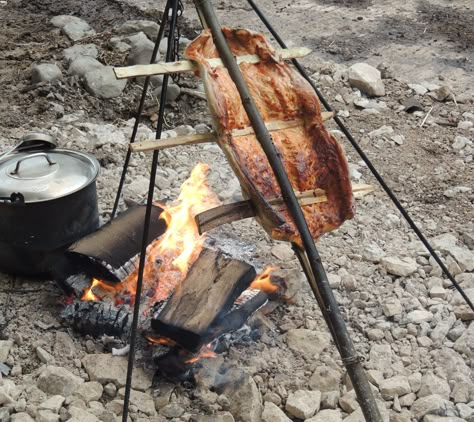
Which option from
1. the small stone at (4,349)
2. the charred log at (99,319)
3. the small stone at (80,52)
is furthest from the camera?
the small stone at (80,52)

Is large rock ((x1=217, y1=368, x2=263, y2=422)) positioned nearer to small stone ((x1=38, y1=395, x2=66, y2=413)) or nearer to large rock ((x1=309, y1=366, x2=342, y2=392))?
large rock ((x1=309, y1=366, x2=342, y2=392))

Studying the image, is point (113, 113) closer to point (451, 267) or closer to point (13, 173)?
point (13, 173)

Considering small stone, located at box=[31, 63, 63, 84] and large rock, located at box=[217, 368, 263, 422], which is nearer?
large rock, located at box=[217, 368, 263, 422]

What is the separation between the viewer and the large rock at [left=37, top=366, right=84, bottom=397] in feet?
10.4

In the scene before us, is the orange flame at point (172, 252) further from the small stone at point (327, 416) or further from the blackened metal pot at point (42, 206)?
the small stone at point (327, 416)

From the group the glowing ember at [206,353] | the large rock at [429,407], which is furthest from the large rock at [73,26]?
the large rock at [429,407]

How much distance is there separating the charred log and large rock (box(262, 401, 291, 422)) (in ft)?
2.98

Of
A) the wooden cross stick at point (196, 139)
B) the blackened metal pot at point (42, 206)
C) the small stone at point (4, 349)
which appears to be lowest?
the small stone at point (4, 349)

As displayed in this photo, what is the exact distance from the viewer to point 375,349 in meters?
3.54

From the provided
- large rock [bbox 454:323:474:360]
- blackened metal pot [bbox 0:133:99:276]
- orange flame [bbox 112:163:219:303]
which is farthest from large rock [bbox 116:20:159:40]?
large rock [bbox 454:323:474:360]

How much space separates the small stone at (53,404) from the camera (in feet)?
10.0

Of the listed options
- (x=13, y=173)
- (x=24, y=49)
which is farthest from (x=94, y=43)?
(x=13, y=173)

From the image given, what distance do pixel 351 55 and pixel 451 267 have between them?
4348mm

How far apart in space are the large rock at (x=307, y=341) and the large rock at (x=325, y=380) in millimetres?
169
